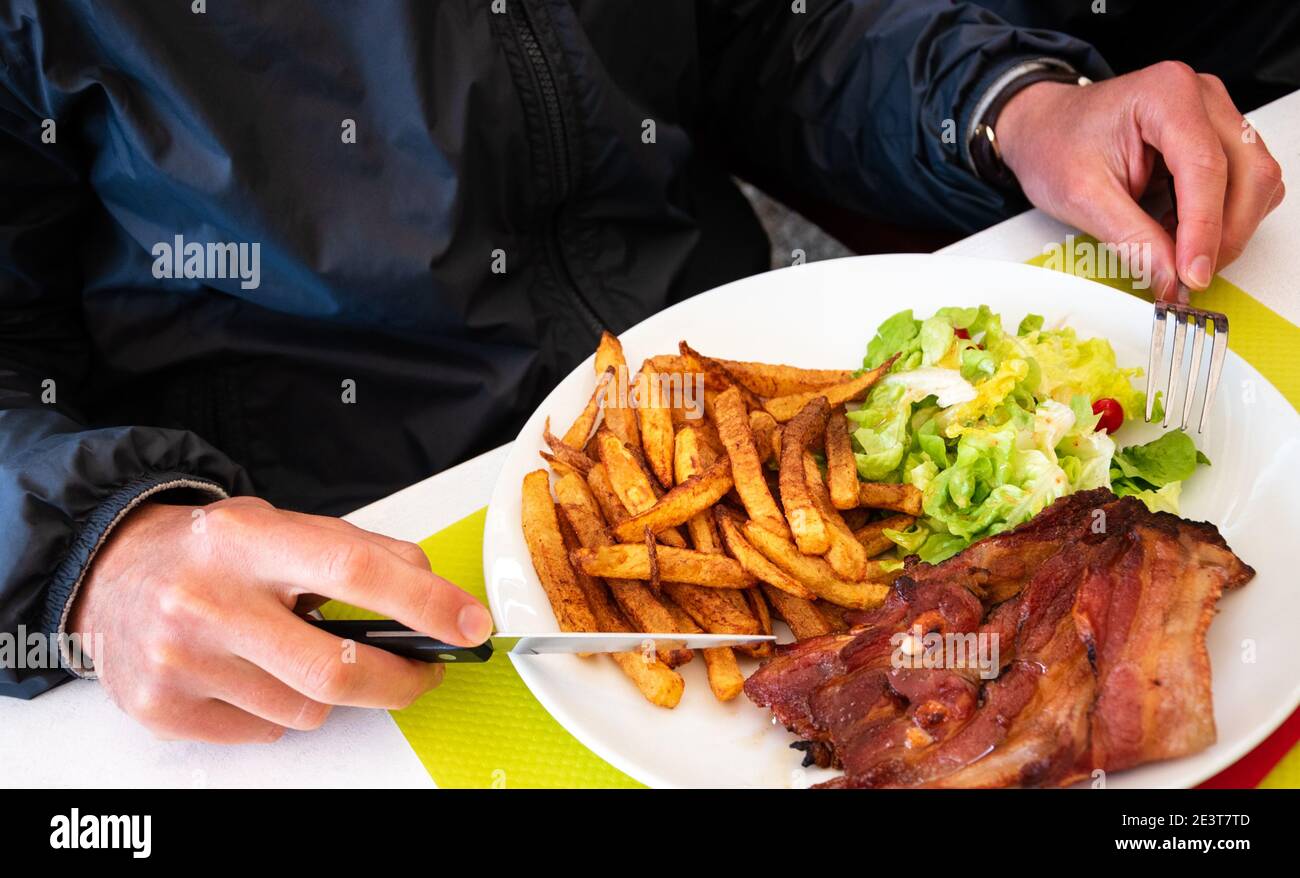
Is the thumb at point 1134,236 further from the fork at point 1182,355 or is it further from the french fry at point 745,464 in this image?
the french fry at point 745,464

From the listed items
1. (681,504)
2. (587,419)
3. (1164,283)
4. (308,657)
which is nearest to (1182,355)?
(1164,283)

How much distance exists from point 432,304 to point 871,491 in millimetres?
999

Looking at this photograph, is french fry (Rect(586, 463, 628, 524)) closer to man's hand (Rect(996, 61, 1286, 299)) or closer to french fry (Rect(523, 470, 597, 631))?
french fry (Rect(523, 470, 597, 631))

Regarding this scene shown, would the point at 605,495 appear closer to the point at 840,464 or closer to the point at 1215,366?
the point at 840,464

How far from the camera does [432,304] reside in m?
2.18

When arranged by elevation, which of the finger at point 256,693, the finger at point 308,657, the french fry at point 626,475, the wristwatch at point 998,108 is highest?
the wristwatch at point 998,108

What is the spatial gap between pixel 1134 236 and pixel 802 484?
0.91m

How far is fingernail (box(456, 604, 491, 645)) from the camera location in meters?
1.34

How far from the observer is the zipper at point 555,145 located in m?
2.14

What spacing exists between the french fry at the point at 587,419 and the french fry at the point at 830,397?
0.90 ft

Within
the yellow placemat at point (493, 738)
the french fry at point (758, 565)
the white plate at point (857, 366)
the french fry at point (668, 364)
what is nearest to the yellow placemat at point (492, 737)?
the yellow placemat at point (493, 738)

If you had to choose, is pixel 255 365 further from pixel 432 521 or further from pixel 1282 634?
pixel 1282 634

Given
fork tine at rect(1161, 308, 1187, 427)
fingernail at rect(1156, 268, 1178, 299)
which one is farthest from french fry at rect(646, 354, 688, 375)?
fingernail at rect(1156, 268, 1178, 299)

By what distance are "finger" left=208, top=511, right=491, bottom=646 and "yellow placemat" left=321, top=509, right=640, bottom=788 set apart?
0.23 metres
